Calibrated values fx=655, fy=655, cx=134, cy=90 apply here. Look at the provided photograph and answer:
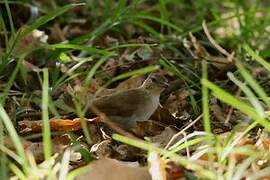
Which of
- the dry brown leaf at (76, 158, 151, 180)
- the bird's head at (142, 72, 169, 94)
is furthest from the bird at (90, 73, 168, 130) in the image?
the dry brown leaf at (76, 158, 151, 180)

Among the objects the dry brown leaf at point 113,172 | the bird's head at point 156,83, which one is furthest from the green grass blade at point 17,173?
the bird's head at point 156,83

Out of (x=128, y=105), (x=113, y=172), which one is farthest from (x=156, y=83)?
(x=113, y=172)

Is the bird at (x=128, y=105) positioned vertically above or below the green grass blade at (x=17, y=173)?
below

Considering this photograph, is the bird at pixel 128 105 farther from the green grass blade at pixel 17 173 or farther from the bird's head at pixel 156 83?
the green grass blade at pixel 17 173

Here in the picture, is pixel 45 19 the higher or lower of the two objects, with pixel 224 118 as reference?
higher

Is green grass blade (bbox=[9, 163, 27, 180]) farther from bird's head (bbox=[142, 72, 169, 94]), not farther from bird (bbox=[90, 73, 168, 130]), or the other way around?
bird's head (bbox=[142, 72, 169, 94])

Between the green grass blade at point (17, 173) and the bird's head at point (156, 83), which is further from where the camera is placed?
the bird's head at point (156, 83)

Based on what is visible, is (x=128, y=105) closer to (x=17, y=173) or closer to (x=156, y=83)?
(x=156, y=83)

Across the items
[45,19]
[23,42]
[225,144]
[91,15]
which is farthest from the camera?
[91,15]

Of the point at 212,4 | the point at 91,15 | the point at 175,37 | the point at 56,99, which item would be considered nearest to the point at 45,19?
the point at 56,99

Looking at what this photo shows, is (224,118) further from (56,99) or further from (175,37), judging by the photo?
(175,37)
